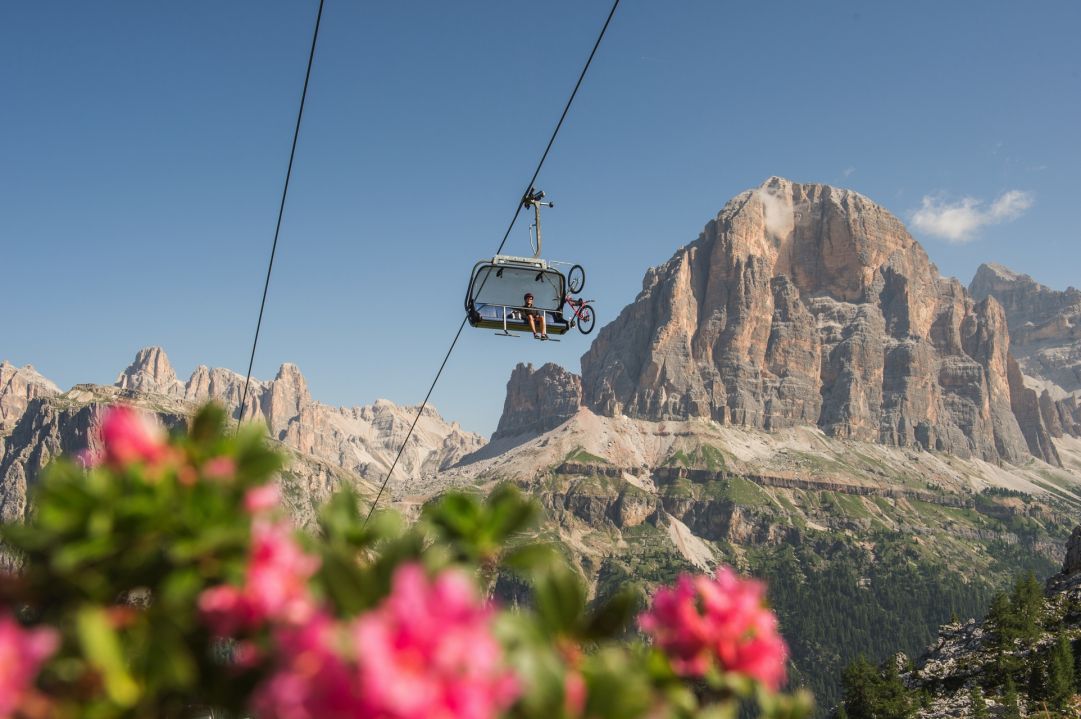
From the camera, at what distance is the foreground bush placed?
5.07 ft

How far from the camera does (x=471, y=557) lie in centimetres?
217

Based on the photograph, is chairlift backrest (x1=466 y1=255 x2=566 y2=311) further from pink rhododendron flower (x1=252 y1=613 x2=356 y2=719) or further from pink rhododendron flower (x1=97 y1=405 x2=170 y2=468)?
pink rhododendron flower (x1=252 y1=613 x2=356 y2=719)

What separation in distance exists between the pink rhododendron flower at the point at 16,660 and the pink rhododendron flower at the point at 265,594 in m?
0.37

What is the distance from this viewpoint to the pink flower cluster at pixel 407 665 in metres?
1.44

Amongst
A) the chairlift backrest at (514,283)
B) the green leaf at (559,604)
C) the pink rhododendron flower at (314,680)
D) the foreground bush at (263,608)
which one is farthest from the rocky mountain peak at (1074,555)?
the pink rhododendron flower at (314,680)

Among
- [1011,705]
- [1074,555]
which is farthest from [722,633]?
[1074,555]

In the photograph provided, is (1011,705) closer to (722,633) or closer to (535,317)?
(535,317)

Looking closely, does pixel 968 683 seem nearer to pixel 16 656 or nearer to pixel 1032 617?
pixel 1032 617

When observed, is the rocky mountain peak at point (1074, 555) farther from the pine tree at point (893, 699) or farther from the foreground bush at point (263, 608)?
the foreground bush at point (263, 608)

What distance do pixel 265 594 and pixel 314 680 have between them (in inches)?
14.1

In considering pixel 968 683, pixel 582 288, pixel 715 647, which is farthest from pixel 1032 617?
pixel 715 647

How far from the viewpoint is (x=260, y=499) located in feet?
6.95

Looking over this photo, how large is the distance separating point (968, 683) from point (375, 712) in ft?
245

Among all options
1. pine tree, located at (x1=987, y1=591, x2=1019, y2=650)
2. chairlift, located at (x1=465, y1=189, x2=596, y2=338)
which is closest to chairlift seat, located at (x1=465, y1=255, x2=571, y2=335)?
chairlift, located at (x1=465, y1=189, x2=596, y2=338)
